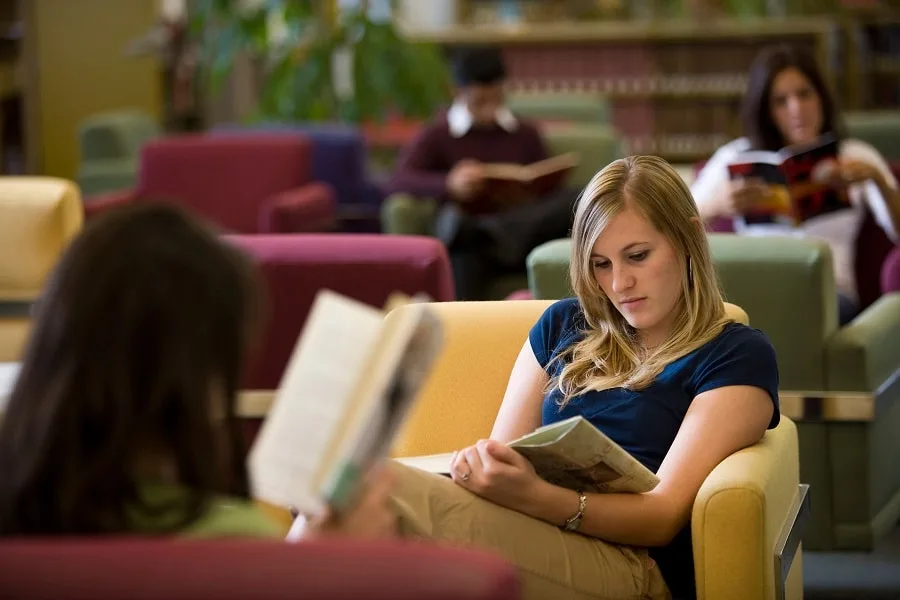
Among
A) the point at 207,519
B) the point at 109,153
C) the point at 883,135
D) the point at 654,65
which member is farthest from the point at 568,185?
the point at 207,519

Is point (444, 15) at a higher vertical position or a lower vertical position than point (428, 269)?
higher

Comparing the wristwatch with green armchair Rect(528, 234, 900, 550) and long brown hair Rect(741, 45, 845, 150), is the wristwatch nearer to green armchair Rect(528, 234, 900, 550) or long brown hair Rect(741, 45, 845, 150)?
green armchair Rect(528, 234, 900, 550)

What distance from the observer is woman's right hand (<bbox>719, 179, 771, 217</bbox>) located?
4.04m

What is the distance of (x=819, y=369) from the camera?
3.22 metres

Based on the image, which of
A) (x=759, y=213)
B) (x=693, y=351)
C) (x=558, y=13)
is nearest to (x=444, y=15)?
(x=558, y=13)

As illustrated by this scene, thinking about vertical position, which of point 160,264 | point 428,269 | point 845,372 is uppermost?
point 160,264

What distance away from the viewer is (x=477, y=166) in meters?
5.49

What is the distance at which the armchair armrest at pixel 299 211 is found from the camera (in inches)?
229

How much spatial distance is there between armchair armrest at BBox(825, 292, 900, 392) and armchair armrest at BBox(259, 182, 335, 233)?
9.59 feet

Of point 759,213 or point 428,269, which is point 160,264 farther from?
point 759,213

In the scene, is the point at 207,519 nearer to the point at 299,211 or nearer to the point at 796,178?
the point at 796,178

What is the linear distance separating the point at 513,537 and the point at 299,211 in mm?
3953

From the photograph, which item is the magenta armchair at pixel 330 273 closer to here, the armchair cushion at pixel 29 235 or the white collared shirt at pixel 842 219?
the armchair cushion at pixel 29 235

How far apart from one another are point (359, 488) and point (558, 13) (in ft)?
29.6
